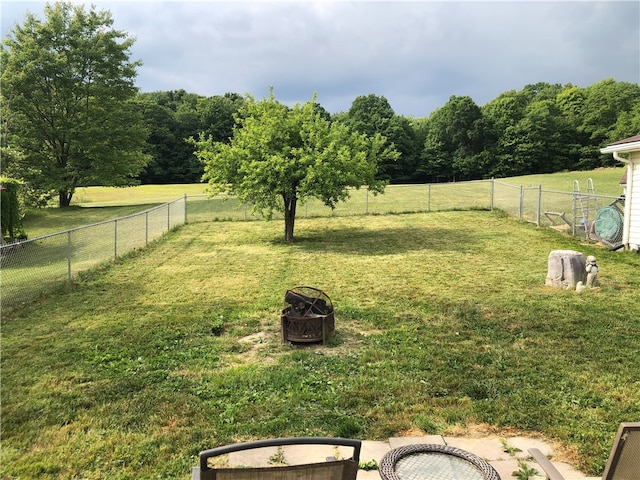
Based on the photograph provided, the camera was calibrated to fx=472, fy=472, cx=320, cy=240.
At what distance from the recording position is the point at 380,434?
3.58 meters

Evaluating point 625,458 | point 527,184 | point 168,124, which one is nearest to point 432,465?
point 625,458

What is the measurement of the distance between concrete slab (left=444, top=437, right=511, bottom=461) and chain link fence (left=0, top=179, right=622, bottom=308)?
21.0ft

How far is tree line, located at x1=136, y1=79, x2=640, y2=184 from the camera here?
173 ft

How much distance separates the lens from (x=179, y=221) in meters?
19.8

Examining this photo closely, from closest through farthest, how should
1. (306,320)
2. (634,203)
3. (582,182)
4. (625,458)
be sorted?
(625,458) < (306,320) < (634,203) < (582,182)

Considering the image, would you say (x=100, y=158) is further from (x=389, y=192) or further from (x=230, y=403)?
(x=230, y=403)

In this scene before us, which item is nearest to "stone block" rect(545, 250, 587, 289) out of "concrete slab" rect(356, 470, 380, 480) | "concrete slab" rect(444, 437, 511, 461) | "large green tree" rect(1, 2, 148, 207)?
"concrete slab" rect(444, 437, 511, 461)

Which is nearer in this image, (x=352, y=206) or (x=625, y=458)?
(x=625, y=458)

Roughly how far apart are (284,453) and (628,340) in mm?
4519

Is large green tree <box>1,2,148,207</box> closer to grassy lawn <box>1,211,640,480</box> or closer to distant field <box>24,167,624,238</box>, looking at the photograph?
distant field <box>24,167,624,238</box>

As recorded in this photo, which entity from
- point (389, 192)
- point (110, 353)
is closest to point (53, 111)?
point (389, 192)

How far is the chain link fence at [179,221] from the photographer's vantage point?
29.9 ft

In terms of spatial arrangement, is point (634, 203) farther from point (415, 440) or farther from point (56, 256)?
point (56, 256)

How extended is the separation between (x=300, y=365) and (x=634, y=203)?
10572 mm
